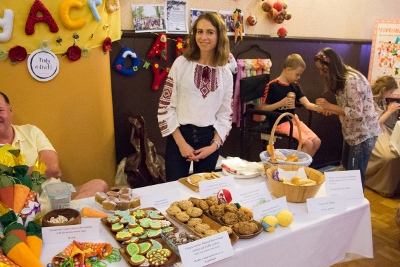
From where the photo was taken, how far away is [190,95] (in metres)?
1.89

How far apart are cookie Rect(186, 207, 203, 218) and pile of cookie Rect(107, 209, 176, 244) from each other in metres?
0.09

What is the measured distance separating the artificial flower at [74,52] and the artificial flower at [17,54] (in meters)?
0.25

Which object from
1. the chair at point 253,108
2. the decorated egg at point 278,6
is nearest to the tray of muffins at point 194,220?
the chair at point 253,108

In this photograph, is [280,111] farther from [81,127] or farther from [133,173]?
[81,127]

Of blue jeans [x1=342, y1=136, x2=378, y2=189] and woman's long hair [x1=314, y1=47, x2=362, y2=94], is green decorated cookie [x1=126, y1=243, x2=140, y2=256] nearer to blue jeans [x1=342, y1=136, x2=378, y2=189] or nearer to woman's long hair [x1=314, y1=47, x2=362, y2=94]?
woman's long hair [x1=314, y1=47, x2=362, y2=94]

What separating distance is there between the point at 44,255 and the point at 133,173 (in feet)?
5.10

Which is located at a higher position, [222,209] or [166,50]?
[166,50]

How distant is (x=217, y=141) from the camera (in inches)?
77.8

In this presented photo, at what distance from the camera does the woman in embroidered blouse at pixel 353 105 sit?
8.00 ft

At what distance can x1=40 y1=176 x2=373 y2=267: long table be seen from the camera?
3.67 feet

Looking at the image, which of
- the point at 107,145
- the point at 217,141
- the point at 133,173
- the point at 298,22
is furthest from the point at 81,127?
the point at 298,22

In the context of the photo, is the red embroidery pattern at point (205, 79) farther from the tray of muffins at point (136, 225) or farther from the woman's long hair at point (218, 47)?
the tray of muffins at point (136, 225)

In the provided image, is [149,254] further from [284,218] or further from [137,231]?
[284,218]

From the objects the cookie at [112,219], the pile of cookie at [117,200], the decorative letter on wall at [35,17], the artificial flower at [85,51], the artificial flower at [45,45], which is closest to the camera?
the cookie at [112,219]
